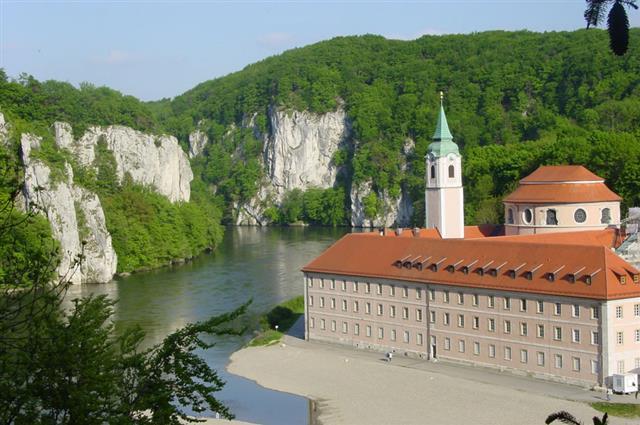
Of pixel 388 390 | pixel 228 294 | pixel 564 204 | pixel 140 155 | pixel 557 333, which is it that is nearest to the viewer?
pixel 388 390

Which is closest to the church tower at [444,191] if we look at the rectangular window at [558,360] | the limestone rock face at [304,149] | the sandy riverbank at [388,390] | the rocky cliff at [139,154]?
the sandy riverbank at [388,390]

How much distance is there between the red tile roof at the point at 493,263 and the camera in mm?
44875

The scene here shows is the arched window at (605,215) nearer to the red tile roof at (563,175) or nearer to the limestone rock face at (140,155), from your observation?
the red tile roof at (563,175)

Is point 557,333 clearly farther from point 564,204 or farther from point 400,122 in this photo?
point 400,122

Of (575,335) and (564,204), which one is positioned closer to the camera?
(575,335)

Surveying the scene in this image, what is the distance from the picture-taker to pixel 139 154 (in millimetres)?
117688

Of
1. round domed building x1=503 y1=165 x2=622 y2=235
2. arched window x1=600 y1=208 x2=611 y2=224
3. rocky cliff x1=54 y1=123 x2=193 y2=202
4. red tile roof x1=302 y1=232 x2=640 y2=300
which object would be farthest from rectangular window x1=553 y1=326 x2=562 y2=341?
rocky cliff x1=54 y1=123 x2=193 y2=202

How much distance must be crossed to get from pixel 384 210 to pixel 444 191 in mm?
91147

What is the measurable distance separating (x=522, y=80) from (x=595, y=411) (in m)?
131

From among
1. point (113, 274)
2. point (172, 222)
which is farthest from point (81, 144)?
point (113, 274)

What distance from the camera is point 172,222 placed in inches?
4279

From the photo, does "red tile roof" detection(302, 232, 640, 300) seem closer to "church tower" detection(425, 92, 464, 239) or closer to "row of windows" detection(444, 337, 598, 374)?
"row of windows" detection(444, 337, 598, 374)

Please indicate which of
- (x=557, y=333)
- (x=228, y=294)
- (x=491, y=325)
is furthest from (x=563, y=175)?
(x=557, y=333)

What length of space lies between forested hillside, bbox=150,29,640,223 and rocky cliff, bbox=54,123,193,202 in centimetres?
2784
